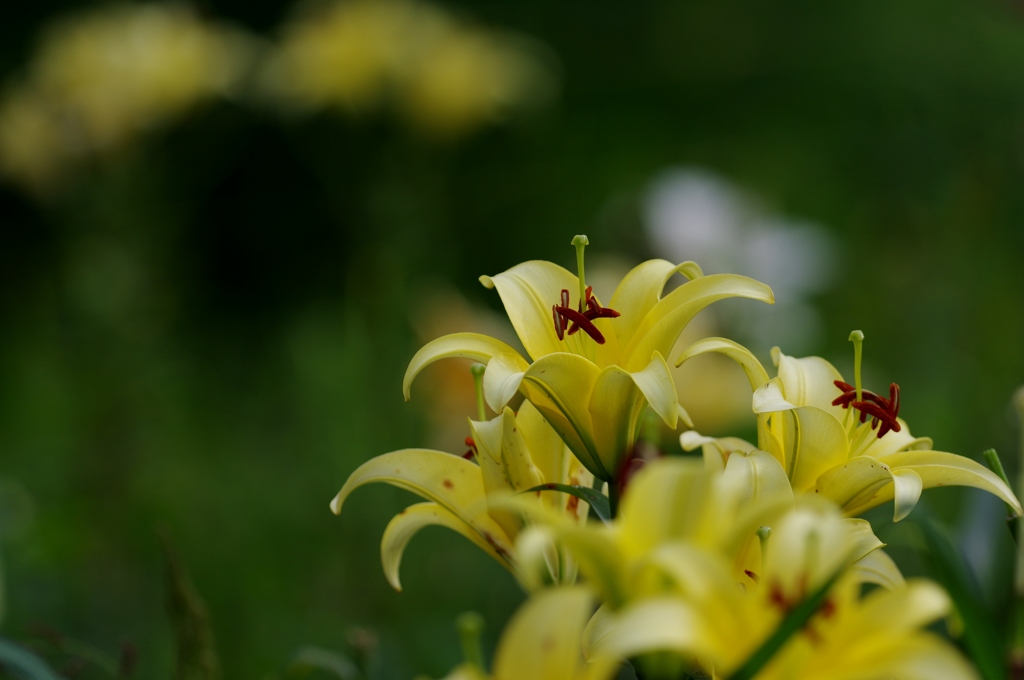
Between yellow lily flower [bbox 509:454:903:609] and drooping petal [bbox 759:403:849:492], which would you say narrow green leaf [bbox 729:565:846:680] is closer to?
yellow lily flower [bbox 509:454:903:609]

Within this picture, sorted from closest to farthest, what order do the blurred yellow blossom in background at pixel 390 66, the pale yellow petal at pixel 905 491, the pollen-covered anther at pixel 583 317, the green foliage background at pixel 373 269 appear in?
the pale yellow petal at pixel 905 491 < the pollen-covered anther at pixel 583 317 < the green foliage background at pixel 373 269 < the blurred yellow blossom in background at pixel 390 66

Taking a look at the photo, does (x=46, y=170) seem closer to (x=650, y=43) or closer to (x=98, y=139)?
(x=98, y=139)

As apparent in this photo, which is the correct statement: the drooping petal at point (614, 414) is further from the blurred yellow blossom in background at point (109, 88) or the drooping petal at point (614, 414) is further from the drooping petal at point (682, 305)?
the blurred yellow blossom in background at point (109, 88)

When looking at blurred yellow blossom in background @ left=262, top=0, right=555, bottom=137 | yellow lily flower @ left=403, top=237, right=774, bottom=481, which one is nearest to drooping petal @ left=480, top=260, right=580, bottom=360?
yellow lily flower @ left=403, top=237, right=774, bottom=481

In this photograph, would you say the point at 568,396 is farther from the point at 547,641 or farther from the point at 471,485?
the point at 547,641

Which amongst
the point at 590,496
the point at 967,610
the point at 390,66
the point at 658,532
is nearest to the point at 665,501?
the point at 658,532

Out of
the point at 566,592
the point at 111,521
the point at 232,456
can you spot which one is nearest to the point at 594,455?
the point at 566,592

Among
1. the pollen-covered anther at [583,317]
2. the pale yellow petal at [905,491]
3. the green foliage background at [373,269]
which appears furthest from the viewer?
the green foliage background at [373,269]

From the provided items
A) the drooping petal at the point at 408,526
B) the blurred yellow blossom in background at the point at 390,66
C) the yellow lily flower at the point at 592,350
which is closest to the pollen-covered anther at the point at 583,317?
the yellow lily flower at the point at 592,350
